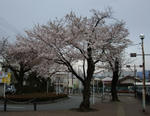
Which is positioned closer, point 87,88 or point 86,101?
point 86,101

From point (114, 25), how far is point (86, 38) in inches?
105

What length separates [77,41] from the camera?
14.7m

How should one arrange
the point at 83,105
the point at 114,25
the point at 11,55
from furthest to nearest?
the point at 11,55 < the point at 114,25 < the point at 83,105

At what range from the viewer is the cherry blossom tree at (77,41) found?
1470 centimetres

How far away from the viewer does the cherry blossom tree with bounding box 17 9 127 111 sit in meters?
14.7

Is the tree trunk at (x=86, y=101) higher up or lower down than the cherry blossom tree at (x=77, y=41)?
lower down

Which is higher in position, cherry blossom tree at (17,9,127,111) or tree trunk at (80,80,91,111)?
cherry blossom tree at (17,9,127,111)

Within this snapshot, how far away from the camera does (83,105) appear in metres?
14.7

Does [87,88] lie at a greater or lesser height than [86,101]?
greater

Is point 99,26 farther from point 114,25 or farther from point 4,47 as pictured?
point 4,47

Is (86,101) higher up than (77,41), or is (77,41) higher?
(77,41)

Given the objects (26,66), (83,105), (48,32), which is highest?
(48,32)

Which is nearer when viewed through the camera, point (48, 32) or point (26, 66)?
point (48, 32)

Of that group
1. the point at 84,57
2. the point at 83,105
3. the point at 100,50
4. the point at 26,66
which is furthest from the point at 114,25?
the point at 26,66
